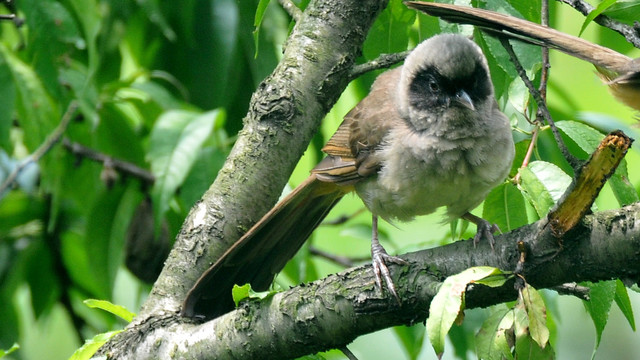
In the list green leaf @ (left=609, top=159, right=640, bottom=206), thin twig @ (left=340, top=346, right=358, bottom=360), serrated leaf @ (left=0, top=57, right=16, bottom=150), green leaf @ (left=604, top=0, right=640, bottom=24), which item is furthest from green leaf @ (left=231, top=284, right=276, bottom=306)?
serrated leaf @ (left=0, top=57, right=16, bottom=150)

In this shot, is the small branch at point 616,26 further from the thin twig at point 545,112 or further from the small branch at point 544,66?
the thin twig at point 545,112

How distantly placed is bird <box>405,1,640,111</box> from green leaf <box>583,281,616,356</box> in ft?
2.15

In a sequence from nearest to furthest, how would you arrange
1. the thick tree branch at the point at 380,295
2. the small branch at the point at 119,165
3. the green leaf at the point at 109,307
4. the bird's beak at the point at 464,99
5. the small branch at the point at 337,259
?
the thick tree branch at the point at 380,295
the green leaf at the point at 109,307
the bird's beak at the point at 464,99
the small branch at the point at 119,165
the small branch at the point at 337,259

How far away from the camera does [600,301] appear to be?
2.05 metres

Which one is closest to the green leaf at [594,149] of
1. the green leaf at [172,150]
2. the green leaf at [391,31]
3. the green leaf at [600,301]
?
the green leaf at [600,301]

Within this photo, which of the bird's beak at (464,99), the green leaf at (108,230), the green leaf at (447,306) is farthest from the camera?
the green leaf at (108,230)

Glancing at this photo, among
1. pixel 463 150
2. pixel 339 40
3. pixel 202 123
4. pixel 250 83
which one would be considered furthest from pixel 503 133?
pixel 250 83

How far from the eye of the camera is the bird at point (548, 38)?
6.79 ft

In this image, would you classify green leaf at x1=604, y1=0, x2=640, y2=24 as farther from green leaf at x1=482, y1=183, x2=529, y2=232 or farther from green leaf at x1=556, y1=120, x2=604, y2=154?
green leaf at x1=482, y1=183, x2=529, y2=232

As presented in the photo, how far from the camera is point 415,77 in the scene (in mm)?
2982

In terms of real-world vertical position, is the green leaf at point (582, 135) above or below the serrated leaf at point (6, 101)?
below

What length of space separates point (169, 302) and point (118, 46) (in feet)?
5.46

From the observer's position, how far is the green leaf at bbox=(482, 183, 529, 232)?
2.34 m

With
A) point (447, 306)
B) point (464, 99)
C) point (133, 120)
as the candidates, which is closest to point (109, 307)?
point (447, 306)
